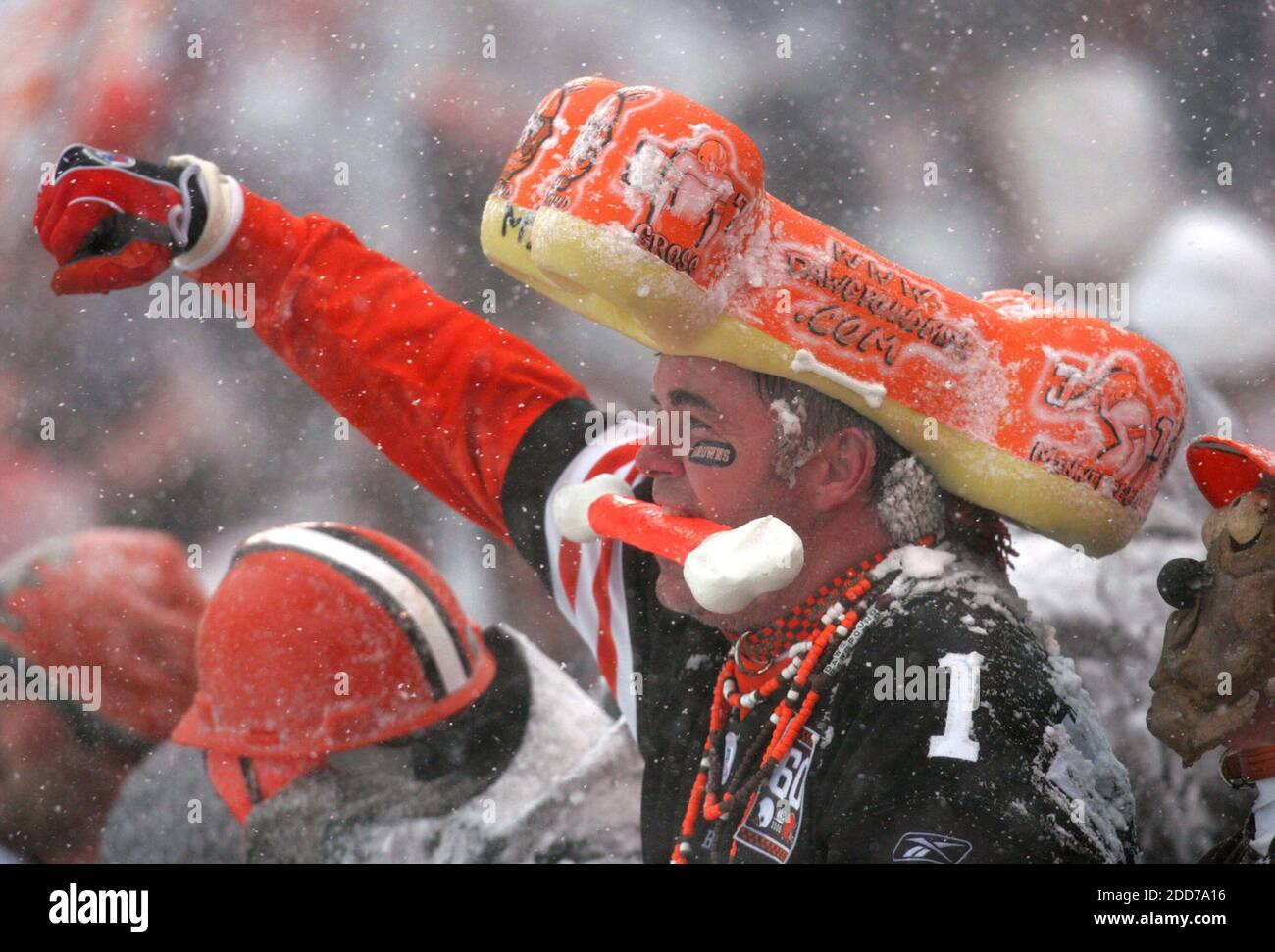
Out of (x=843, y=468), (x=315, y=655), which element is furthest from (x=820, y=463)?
(x=315, y=655)

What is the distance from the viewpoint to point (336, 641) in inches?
71.2

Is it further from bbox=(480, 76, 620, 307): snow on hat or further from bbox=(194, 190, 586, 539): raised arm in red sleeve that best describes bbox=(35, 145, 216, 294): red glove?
bbox=(480, 76, 620, 307): snow on hat

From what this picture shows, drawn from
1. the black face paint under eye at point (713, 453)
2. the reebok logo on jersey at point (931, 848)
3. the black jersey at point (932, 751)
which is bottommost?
the reebok logo on jersey at point (931, 848)

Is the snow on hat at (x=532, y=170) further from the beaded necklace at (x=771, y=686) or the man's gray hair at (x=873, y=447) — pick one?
the beaded necklace at (x=771, y=686)

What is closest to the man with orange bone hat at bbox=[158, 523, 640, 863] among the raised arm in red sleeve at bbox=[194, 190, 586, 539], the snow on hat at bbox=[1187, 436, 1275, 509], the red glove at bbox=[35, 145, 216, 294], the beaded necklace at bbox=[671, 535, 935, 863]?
the raised arm in red sleeve at bbox=[194, 190, 586, 539]

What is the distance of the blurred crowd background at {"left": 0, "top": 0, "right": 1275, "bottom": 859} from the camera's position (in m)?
1.77

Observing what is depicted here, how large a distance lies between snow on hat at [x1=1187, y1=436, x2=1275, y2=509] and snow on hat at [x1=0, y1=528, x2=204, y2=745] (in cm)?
130

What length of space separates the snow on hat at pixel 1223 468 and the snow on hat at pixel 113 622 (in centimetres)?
130

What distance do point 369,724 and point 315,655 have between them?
0.12 meters

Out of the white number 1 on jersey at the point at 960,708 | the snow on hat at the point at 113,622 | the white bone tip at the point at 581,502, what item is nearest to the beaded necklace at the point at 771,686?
the white number 1 on jersey at the point at 960,708

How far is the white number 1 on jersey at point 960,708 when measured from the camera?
4.75 feet

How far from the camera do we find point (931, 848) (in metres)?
1.42

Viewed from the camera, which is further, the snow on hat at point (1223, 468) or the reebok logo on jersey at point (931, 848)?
the snow on hat at point (1223, 468)
